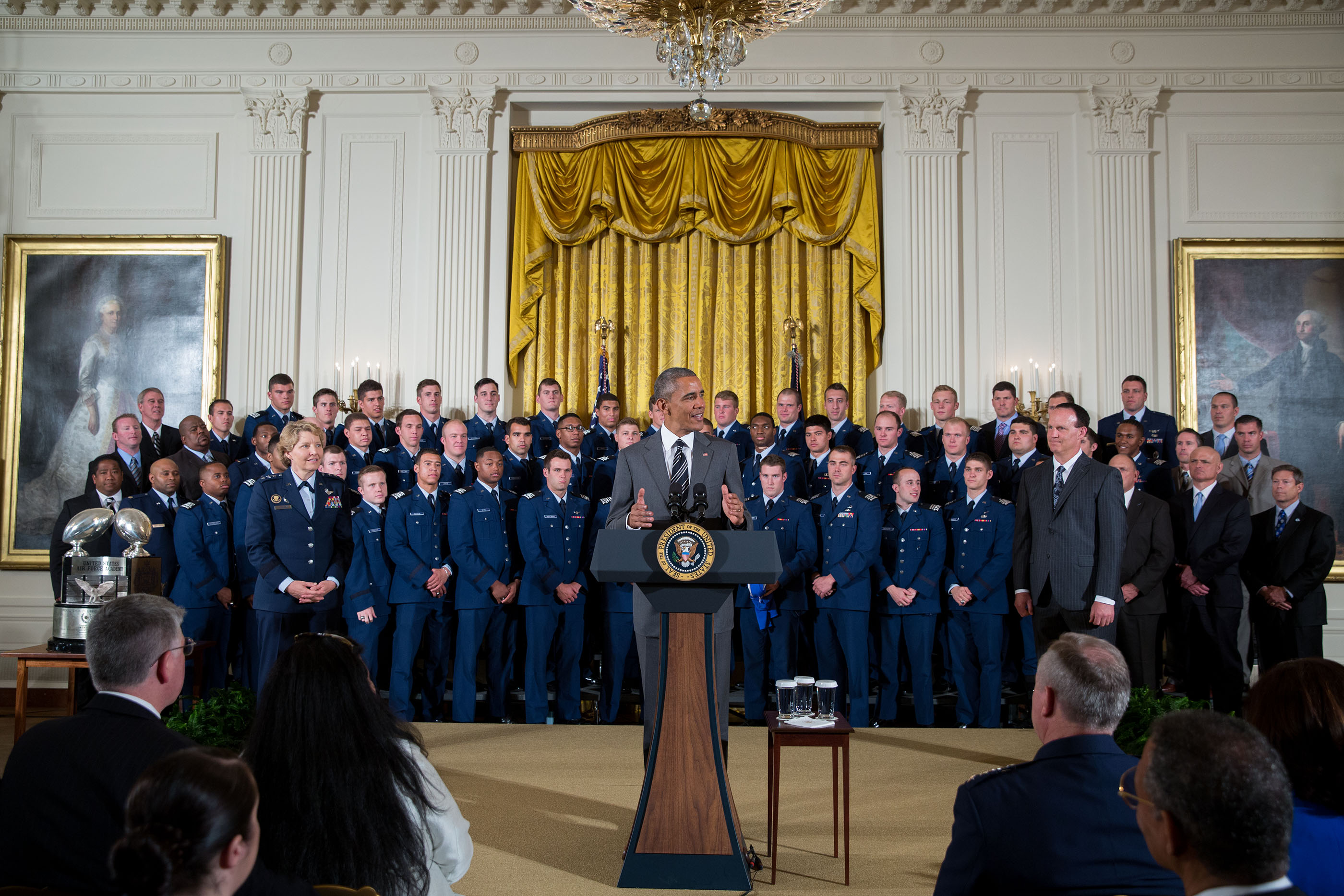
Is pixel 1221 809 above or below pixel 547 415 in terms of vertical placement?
below

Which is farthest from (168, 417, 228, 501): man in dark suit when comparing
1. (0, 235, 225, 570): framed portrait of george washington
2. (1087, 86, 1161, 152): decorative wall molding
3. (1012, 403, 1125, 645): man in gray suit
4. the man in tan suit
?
(1087, 86, 1161, 152): decorative wall molding

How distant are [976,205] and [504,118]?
3816mm

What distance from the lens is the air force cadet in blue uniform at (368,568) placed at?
6.09 m

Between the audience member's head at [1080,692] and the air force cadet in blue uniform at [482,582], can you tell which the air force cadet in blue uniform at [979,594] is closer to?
the air force cadet in blue uniform at [482,582]

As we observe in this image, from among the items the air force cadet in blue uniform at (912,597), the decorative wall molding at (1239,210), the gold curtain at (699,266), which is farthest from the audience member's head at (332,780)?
the decorative wall molding at (1239,210)

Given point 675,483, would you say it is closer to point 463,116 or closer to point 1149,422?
point 1149,422

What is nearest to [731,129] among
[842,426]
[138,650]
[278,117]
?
[842,426]

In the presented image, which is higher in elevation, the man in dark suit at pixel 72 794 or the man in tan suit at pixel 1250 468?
the man in tan suit at pixel 1250 468

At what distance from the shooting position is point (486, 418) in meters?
7.59

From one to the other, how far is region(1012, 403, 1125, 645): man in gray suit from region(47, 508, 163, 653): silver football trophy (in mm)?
3838

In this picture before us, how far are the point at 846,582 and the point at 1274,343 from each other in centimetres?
439

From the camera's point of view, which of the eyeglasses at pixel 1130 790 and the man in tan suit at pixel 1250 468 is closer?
the eyeglasses at pixel 1130 790

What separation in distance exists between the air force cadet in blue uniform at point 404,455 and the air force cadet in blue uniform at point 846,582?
2604 mm

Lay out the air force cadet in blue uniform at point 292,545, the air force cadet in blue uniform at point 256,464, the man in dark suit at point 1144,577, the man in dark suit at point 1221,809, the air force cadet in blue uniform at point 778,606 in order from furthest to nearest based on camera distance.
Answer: the air force cadet in blue uniform at point 256,464, the air force cadet in blue uniform at point 778,606, the air force cadet in blue uniform at point 292,545, the man in dark suit at point 1144,577, the man in dark suit at point 1221,809
